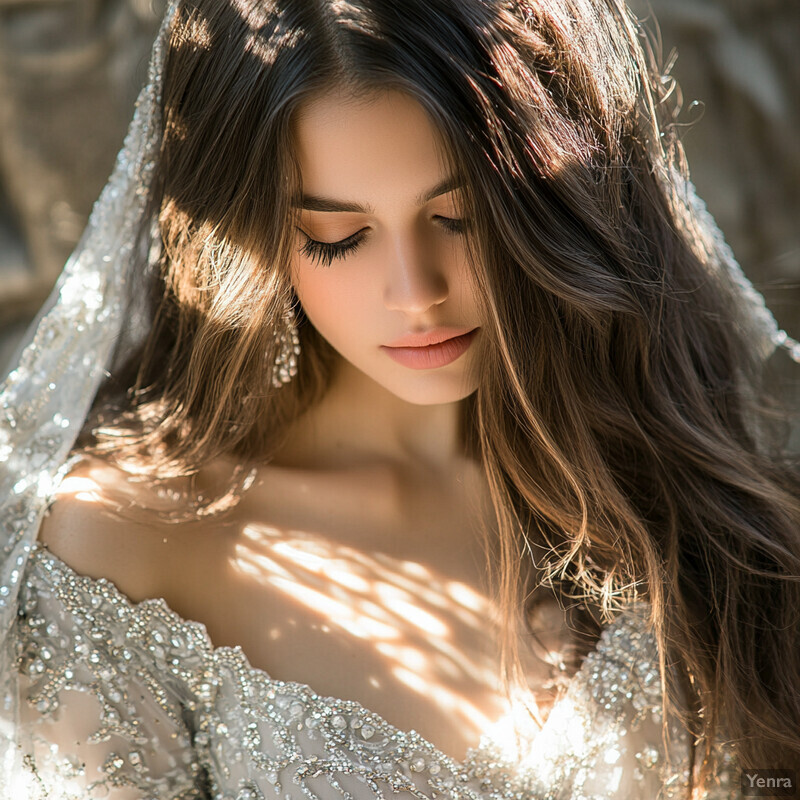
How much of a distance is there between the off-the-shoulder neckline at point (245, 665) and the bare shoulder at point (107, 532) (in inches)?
0.5

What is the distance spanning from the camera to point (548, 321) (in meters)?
1.14

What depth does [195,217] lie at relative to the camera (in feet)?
3.94

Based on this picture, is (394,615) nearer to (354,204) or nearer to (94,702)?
(94,702)

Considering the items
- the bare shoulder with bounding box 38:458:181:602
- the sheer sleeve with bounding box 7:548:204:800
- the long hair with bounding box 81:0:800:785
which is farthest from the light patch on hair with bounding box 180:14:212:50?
the sheer sleeve with bounding box 7:548:204:800

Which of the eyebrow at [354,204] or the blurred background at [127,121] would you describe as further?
the blurred background at [127,121]

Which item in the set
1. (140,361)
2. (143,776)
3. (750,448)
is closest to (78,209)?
(140,361)

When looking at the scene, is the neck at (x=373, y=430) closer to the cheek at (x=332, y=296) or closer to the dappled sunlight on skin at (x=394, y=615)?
the dappled sunlight on skin at (x=394, y=615)

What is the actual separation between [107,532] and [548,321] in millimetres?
675

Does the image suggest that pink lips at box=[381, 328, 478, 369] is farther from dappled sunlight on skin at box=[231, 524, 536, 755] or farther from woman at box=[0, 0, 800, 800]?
dappled sunlight on skin at box=[231, 524, 536, 755]

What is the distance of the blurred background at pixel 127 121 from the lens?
1.83 m

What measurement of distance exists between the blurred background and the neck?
2.10ft

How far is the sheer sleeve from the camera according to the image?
3.74 ft

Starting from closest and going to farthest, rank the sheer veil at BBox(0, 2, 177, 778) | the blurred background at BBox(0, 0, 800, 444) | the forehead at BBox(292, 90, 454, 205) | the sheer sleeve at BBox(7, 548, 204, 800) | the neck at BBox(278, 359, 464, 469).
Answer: the forehead at BBox(292, 90, 454, 205) < the sheer sleeve at BBox(7, 548, 204, 800) < the sheer veil at BBox(0, 2, 177, 778) < the neck at BBox(278, 359, 464, 469) < the blurred background at BBox(0, 0, 800, 444)

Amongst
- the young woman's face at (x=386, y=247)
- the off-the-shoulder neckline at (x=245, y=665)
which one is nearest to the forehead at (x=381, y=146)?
the young woman's face at (x=386, y=247)
